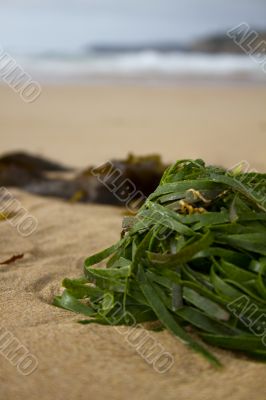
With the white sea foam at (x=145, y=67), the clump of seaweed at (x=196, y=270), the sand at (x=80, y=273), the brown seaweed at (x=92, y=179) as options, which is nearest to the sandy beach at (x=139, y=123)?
the sand at (x=80, y=273)

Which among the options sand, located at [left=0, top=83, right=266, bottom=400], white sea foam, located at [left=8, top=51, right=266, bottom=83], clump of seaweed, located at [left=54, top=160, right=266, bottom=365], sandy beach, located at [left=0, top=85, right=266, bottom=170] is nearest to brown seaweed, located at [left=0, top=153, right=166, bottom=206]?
sand, located at [left=0, top=83, right=266, bottom=400]

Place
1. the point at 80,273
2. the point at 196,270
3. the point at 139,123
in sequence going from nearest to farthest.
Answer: the point at 196,270, the point at 80,273, the point at 139,123

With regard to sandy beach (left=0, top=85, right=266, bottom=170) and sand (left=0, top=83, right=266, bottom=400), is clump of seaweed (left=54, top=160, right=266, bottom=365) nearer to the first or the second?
sand (left=0, top=83, right=266, bottom=400)

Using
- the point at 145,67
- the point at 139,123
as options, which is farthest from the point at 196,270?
the point at 145,67

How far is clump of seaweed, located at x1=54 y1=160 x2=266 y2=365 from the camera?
174 centimetres

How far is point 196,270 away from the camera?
1.83m

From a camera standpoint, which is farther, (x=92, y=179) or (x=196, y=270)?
(x=92, y=179)

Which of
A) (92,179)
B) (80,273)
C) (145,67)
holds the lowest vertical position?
(80,273)

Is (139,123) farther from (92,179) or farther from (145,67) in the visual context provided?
(145,67)

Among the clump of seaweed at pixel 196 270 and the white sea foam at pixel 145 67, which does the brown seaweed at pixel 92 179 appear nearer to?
the clump of seaweed at pixel 196 270

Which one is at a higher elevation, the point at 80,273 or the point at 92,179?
the point at 92,179

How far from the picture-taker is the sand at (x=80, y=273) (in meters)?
1.59

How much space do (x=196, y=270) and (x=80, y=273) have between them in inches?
29.6

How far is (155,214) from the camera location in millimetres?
1923
